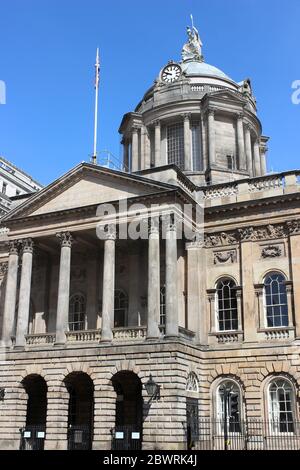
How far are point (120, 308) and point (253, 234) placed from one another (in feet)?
27.0

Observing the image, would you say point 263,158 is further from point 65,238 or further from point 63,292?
point 63,292

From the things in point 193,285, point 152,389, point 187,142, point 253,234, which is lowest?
point 152,389

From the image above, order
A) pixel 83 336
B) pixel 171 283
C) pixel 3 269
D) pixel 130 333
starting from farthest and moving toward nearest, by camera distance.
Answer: pixel 3 269 < pixel 83 336 < pixel 130 333 < pixel 171 283

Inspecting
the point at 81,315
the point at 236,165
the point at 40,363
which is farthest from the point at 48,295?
the point at 236,165

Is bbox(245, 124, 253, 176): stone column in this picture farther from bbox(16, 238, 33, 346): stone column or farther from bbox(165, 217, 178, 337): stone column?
bbox(16, 238, 33, 346): stone column

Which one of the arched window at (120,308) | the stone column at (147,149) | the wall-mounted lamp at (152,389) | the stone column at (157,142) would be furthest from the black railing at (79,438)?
the stone column at (147,149)

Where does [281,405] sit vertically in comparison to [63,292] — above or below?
below

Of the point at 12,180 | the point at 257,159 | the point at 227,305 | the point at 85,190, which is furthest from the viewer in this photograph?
the point at 12,180

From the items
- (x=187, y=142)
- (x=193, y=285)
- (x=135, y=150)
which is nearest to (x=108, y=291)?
(x=193, y=285)

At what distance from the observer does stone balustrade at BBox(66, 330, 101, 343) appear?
1142 inches

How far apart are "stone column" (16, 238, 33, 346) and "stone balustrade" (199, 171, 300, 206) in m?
9.87

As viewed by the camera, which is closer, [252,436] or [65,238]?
[252,436]

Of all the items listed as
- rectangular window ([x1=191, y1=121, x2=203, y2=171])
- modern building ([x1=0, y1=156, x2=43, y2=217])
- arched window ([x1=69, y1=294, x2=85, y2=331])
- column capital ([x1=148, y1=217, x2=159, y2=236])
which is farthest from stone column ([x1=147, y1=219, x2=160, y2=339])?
modern building ([x1=0, y1=156, x2=43, y2=217])

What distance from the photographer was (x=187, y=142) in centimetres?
3975
